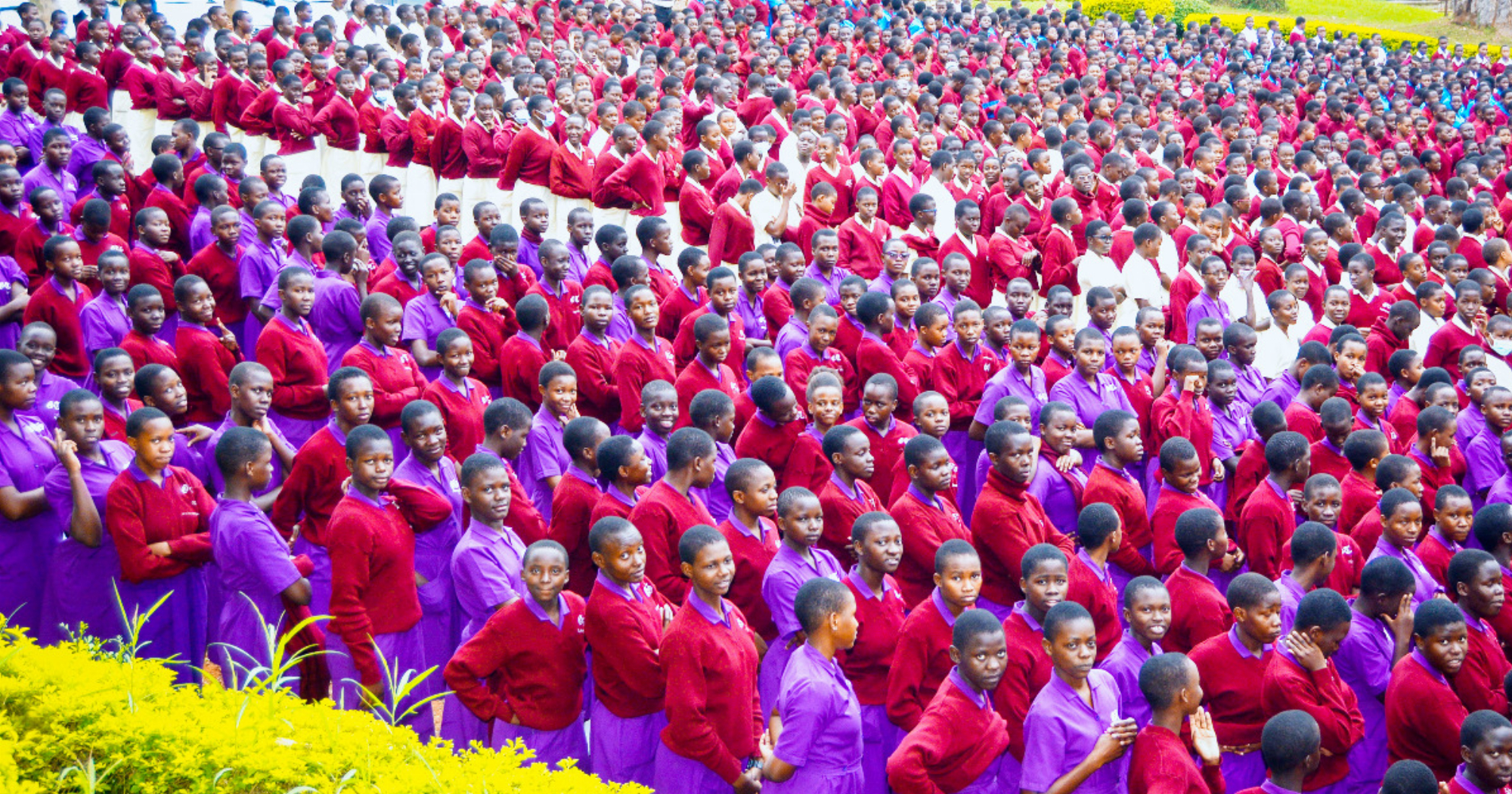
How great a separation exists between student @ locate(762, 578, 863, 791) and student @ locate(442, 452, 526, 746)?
1318 mm

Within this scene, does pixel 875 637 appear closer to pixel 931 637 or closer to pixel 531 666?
pixel 931 637

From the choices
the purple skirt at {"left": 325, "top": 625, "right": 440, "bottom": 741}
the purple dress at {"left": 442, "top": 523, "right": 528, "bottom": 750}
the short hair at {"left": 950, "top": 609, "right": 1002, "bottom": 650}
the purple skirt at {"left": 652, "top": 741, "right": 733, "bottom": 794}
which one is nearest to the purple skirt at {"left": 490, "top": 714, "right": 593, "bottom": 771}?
the purple dress at {"left": 442, "top": 523, "right": 528, "bottom": 750}

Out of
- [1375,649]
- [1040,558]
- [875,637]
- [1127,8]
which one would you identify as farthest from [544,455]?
[1127,8]

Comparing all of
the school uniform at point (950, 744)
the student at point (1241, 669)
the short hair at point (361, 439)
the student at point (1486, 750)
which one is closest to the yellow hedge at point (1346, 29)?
the student at point (1241, 669)

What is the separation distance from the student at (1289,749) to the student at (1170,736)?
0.19 meters

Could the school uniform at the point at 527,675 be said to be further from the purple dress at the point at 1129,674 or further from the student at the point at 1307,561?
the student at the point at 1307,561

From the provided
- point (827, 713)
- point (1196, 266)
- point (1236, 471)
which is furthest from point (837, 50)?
point (827, 713)

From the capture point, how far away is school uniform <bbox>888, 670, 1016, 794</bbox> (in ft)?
15.3

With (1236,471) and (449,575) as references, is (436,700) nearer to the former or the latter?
(449,575)

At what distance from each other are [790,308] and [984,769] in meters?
5.00

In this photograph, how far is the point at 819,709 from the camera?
4.79 m

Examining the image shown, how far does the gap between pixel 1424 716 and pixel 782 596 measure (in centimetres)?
258

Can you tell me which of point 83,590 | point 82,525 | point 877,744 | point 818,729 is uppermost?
point 818,729

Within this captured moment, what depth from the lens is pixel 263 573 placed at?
5.63 m
